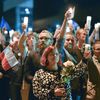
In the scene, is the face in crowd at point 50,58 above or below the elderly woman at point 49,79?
above

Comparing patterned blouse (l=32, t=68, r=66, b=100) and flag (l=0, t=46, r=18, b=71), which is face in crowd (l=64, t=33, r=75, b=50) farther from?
patterned blouse (l=32, t=68, r=66, b=100)

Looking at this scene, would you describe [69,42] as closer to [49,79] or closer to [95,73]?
[95,73]

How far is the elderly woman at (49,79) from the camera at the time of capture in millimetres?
6211

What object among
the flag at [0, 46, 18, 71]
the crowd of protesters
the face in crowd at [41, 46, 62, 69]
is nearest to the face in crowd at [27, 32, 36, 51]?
the crowd of protesters

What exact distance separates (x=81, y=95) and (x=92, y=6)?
27.2 feet

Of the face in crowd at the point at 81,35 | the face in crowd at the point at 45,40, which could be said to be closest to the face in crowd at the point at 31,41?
the face in crowd at the point at 45,40

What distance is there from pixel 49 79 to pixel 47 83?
0.19 feet

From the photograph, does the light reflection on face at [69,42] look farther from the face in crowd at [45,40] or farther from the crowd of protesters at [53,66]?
the face in crowd at [45,40]

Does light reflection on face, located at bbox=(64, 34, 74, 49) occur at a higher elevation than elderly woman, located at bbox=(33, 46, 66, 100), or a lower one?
higher

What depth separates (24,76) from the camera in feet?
25.7

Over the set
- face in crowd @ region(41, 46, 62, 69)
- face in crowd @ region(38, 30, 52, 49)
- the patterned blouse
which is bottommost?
the patterned blouse

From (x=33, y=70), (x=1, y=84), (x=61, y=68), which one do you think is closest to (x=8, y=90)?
(x=1, y=84)

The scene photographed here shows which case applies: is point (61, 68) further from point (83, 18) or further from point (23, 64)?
point (83, 18)

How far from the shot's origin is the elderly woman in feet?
20.4
